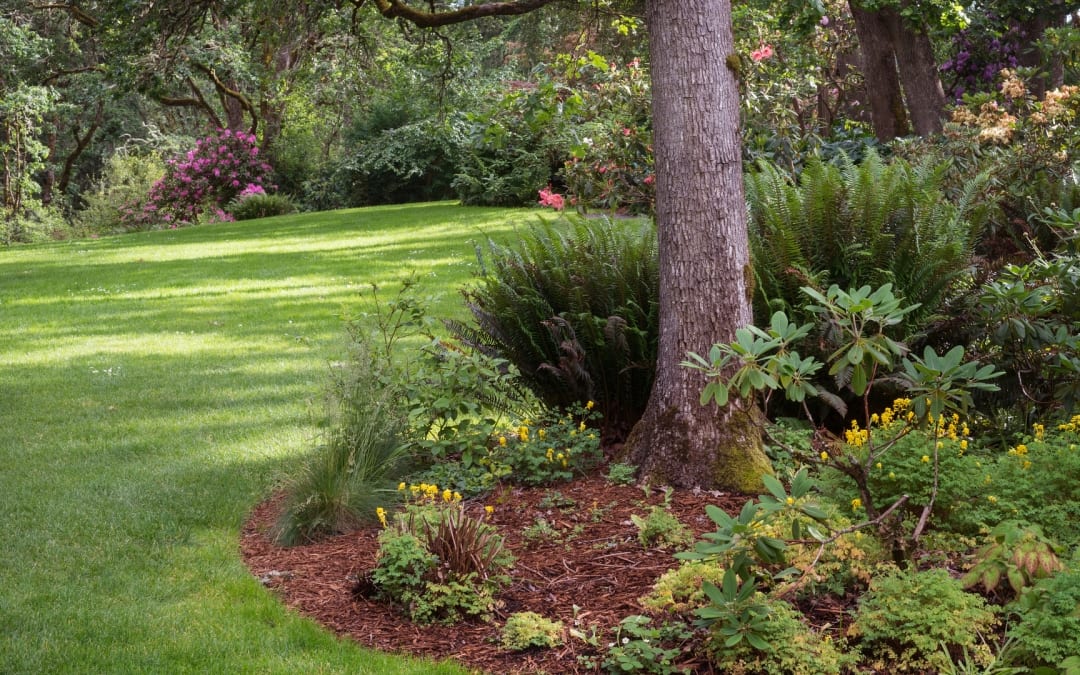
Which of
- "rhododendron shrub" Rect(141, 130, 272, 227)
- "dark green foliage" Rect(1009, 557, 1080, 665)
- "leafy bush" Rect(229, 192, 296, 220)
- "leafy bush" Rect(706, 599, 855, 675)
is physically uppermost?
"rhododendron shrub" Rect(141, 130, 272, 227)

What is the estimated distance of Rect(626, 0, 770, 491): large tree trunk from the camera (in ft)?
15.0

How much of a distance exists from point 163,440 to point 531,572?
3.54m

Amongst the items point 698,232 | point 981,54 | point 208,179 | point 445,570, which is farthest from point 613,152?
point 208,179

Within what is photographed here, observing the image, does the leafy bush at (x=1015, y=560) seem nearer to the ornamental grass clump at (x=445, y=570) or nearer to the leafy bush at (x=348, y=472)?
the ornamental grass clump at (x=445, y=570)

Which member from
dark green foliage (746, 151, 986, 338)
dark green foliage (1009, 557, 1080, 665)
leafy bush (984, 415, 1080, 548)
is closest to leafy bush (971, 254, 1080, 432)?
dark green foliage (746, 151, 986, 338)

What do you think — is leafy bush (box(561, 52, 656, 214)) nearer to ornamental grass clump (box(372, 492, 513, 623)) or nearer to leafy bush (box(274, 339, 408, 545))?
leafy bush (box(274, 339, 408, 545))

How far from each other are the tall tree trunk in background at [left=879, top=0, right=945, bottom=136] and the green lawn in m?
5.93

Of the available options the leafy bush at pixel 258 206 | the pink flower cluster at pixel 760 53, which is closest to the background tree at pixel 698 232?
the pink flower cluster at pixel 760 53

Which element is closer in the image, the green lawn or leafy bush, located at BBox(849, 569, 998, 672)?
leafy bush, located at BBox(849, 569, 998, 672)

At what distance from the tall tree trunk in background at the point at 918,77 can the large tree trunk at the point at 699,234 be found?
10538 millimetres

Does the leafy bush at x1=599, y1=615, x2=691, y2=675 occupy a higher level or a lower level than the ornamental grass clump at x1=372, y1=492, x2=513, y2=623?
lower

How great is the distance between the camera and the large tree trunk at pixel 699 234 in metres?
4.57

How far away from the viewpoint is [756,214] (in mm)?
5867

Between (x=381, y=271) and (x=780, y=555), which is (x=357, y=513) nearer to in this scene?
(x=780, y=555)
